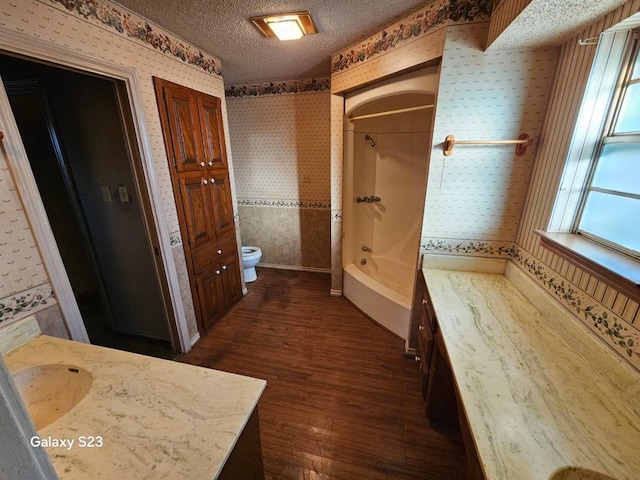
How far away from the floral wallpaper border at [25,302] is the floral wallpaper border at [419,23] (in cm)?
237

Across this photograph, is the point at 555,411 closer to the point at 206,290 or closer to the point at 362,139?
the point at 206,290

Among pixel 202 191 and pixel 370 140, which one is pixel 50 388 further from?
pixel 370 140

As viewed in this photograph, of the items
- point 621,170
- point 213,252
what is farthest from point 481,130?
point 213,252

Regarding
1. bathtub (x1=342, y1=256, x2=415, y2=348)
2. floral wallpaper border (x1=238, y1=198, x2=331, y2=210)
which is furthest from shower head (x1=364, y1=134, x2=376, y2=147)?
bathtub (x1=342, y1=256, x2=415, y2=348)

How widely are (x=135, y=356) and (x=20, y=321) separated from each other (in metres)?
0.55

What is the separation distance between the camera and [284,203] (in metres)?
3.44

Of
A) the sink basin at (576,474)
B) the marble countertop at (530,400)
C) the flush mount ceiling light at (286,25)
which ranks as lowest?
the sink basin at (576,474)

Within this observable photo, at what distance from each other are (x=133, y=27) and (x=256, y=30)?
726 millimetres

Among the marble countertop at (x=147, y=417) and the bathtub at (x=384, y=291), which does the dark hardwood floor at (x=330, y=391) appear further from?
the marble countertop at (x=147, y=417)

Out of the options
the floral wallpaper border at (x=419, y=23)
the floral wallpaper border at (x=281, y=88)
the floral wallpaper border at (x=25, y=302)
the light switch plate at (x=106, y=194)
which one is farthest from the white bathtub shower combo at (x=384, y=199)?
the floral wallpaper border at (x=25, y=302)

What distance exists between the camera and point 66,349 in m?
1.04

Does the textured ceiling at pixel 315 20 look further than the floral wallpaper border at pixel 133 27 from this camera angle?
No

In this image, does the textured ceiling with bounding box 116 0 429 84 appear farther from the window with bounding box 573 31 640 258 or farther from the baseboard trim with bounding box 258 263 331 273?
the baseboard trim with bounding box 258 263 331 273

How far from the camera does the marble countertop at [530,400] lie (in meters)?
0.68
